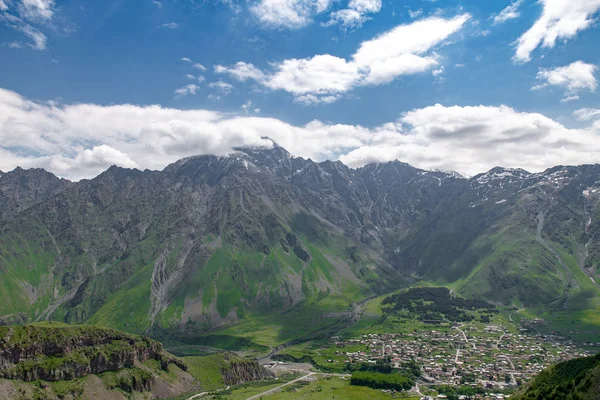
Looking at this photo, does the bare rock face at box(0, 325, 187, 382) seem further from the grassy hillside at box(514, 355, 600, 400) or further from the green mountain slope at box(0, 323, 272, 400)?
Answer: the grassy hillside at box(514, 355, 600, 400)

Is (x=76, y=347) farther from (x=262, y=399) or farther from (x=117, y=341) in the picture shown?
(x=262, y=399)

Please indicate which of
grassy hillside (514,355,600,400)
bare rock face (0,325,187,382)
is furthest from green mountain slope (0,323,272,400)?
grassy hillside (514,355,600,400)

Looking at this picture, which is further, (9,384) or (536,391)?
(9,384)

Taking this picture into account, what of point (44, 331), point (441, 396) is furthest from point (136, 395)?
point (441, 396)

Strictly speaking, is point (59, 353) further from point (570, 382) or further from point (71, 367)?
point (570, 382)

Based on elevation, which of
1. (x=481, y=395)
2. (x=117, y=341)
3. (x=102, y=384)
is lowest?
(x=481, y=395)

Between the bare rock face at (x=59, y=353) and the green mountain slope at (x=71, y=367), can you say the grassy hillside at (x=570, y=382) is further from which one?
the bare rock face at (x=59, y=353)

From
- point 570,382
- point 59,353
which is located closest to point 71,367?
point 59,353

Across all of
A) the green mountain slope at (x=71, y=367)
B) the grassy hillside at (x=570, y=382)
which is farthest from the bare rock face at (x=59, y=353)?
the grassy hillside at (x=570, y=382)

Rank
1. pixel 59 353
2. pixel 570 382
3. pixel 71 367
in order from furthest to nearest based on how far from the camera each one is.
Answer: pixel 59 353, pixel 71 367, pixel 570 382

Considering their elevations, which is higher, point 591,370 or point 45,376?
point 591,370

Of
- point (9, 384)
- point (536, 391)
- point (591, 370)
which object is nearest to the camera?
point (591, 370)
